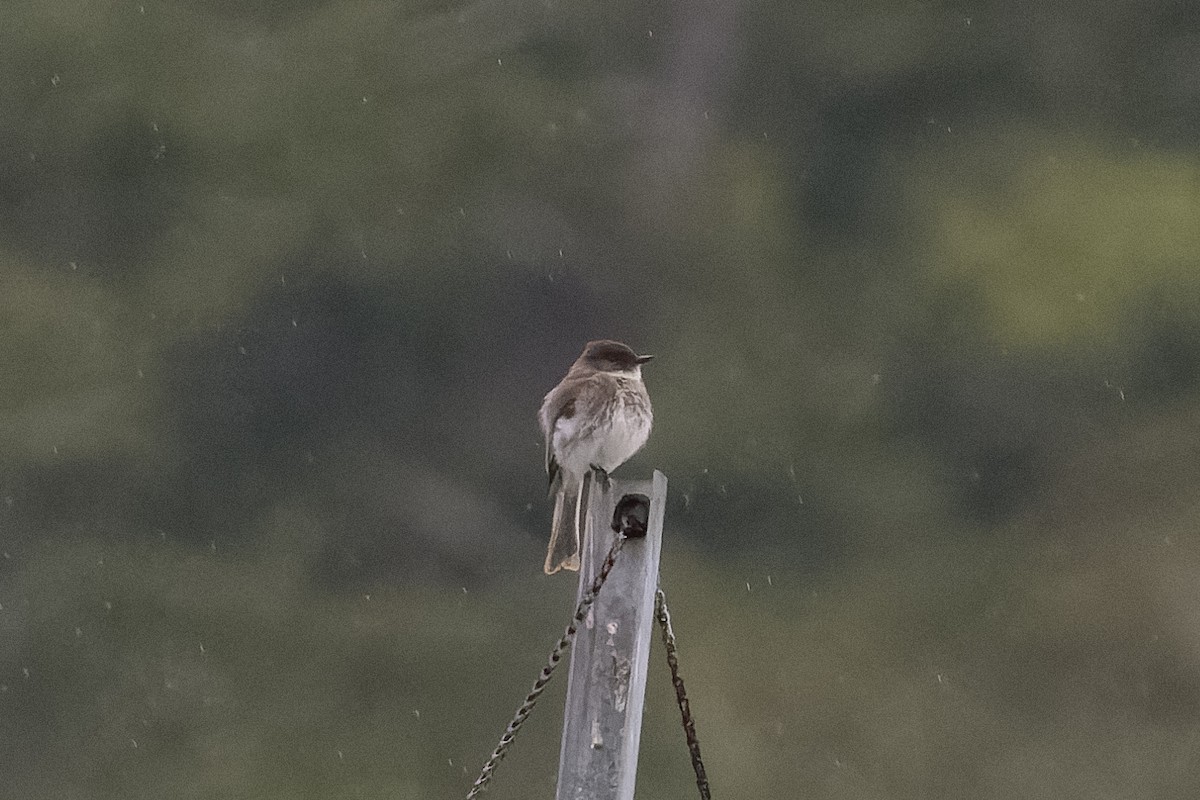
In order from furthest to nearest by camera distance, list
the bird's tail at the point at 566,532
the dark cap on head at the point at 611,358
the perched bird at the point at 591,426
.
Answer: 1. the dark cap on head at the point at 611,358
2. the perched bird at the point at 591,426
3. the bird's tail at the point at 566,532

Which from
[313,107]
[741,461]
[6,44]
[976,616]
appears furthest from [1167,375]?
[6,44]

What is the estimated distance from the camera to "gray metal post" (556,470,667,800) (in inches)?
121

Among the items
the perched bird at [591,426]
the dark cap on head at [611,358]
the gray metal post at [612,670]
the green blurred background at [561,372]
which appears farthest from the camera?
the green blurred background at [561,372]

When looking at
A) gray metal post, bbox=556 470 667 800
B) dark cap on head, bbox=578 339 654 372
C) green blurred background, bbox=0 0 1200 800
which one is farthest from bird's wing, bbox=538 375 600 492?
green blurred background, bbox=0 0 1200 800

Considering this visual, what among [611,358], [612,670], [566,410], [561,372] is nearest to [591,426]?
[566,410]

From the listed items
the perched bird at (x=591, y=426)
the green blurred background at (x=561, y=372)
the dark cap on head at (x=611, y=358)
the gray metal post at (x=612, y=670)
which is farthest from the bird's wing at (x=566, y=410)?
the green blurred background at (x=561, y=372)

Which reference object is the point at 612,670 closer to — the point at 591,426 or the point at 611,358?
the point at 591,426

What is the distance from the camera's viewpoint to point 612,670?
3.09m

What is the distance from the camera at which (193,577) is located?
1055cm

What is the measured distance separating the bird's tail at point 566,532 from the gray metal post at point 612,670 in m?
0.94

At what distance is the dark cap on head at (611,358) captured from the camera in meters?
5.18

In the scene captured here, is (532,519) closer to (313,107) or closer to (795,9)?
(313,107)

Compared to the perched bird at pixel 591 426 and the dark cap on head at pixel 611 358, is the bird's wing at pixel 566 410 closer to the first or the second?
the perched bird at pixel 591 426

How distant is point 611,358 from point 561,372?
525cm
